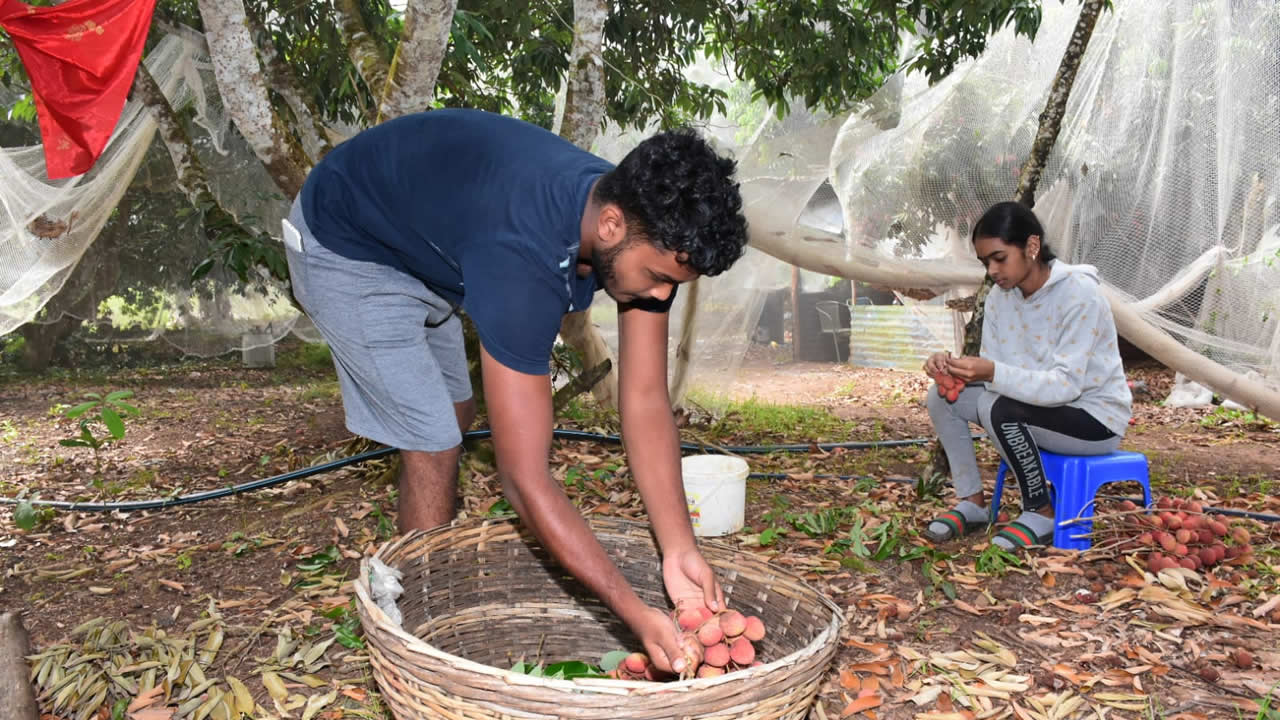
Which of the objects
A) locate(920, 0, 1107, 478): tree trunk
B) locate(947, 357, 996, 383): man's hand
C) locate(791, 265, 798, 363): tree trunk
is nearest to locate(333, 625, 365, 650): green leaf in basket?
locate(947, 357, 996, 383): man's hand

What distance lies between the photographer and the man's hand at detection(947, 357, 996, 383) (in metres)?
2.73

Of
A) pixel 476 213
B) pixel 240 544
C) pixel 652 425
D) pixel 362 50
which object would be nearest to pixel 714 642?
pixel 652 425

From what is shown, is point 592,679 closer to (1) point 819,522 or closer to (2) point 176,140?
(1) point 819,522

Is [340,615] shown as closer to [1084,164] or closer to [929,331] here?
[1084,164]

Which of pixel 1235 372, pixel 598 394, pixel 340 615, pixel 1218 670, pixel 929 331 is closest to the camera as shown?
pixel 1218 670

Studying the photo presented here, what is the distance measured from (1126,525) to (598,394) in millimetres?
2696

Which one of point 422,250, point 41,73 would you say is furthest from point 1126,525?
point 41,73

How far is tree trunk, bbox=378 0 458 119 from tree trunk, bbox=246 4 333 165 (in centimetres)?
80

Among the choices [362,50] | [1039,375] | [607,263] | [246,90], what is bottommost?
[1039,375]

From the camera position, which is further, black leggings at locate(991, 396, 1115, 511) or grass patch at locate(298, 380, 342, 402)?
grass patch at locate(298, 380, 342, 402)

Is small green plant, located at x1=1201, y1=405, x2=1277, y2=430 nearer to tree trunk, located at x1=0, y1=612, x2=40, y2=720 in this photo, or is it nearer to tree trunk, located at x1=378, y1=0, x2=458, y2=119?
tree trunk, located at x1=378, y1=0, x2=458, y2=119

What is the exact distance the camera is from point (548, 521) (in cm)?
142

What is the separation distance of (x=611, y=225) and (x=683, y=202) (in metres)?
0.13

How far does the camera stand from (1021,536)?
275cm
